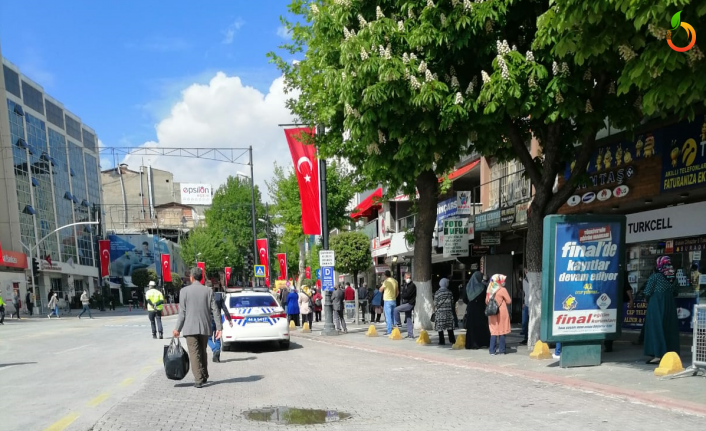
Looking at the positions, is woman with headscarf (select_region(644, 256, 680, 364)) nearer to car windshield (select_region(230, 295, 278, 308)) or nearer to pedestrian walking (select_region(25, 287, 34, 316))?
car windshield (select_region(230, 295, 278, 308))

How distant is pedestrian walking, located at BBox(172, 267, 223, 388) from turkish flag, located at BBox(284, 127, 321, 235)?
10.5 metres

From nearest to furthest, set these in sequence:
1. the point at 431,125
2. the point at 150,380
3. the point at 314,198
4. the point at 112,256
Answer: the point at 150,380 → the point at 431,125 → the point at 314,198 → the point at 112,256

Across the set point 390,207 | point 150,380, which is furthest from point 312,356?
point 390,207

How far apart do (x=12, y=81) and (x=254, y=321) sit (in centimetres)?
5025

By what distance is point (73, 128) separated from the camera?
68938 mm

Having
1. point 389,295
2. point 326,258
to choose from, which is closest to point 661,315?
point 389,295

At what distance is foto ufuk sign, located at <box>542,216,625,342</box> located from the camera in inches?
401

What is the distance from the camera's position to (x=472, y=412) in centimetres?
729

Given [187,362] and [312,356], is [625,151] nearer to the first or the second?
[312,356]

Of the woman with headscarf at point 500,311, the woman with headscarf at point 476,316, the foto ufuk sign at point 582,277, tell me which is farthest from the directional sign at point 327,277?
the foto ufuk sign at point 582,277

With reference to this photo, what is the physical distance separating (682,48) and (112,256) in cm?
7566

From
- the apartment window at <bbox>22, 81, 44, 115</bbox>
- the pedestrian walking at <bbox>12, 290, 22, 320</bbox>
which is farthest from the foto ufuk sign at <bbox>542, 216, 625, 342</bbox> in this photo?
the apartment window at <bbox>22, 81, 44, 115</bbox>

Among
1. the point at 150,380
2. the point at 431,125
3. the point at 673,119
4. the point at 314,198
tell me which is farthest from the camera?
the point at 314,198

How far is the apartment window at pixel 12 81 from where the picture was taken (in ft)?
173
